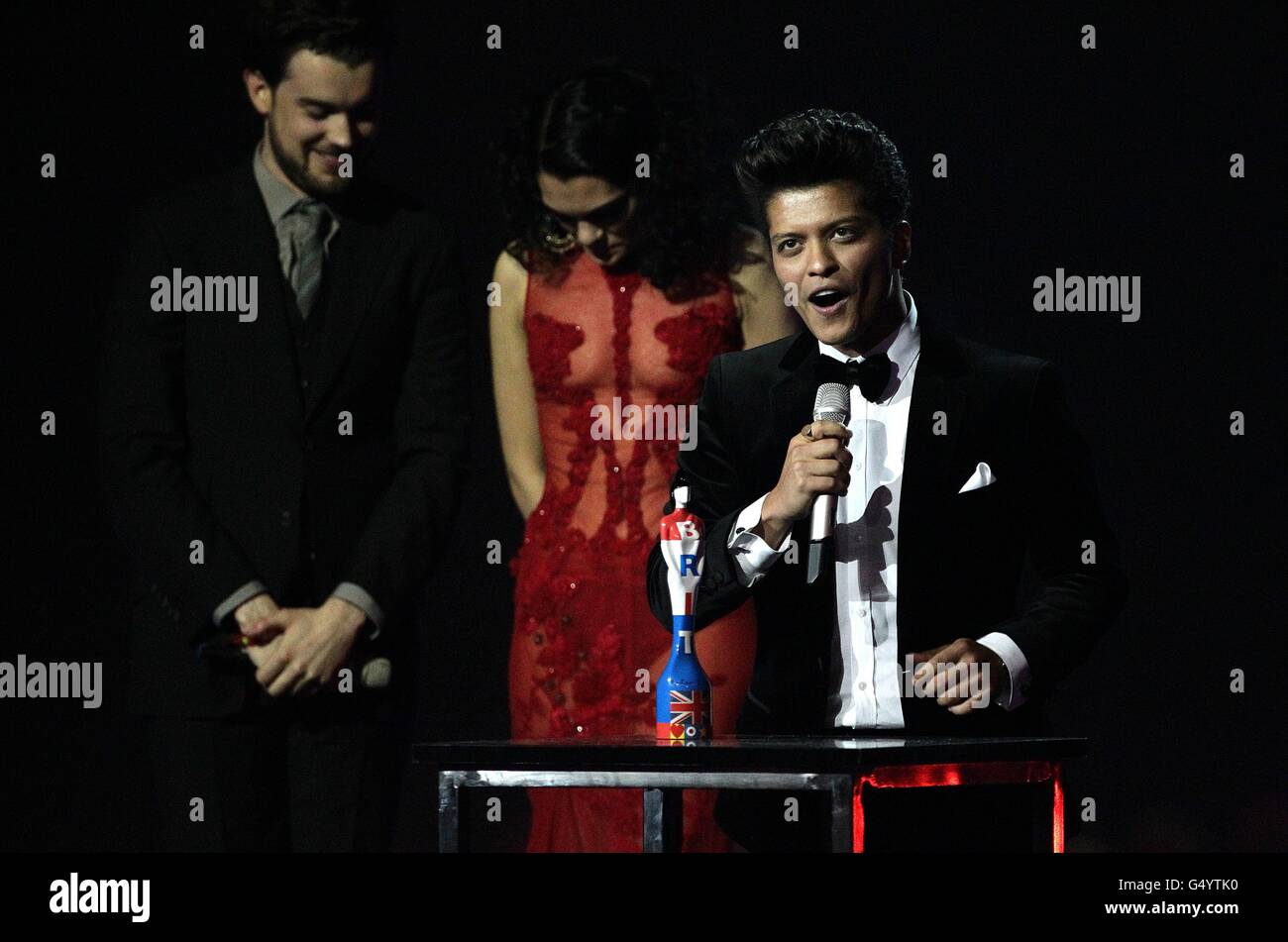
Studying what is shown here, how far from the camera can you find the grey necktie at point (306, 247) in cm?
424

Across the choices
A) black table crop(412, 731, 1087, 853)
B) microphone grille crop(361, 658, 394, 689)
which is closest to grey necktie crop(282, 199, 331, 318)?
microphone grille crop(361, 658, 394, 689)

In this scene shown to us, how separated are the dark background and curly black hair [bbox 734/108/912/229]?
131 centimetres

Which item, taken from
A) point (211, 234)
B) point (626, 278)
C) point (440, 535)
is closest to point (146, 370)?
point (211, 234)

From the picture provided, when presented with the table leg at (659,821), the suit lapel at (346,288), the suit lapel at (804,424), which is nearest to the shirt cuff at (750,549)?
the suit lapel at (804,424)

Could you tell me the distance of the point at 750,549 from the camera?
118 inches

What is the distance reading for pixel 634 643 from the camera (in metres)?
4.29

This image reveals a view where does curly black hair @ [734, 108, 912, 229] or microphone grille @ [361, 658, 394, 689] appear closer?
curly black hair @ [734, 108, 912, 229]

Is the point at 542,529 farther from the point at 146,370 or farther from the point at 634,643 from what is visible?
the point at 146,370

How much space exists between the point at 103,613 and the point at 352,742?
3.37 feet

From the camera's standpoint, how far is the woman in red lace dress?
4273 millimetres

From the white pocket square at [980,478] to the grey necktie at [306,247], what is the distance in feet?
5.54

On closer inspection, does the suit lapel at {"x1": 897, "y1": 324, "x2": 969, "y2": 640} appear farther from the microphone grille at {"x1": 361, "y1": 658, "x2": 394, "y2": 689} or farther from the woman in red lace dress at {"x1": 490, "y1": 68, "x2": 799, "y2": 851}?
the microphone grille at {"x1": 361, "y1": 658, "x2": 394, "y2": 689}

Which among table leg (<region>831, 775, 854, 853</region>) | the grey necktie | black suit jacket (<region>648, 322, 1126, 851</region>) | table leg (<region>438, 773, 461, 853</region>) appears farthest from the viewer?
the grey necktie

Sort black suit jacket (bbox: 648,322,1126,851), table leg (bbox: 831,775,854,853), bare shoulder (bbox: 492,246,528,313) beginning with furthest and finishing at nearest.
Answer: bare shoulder (bbox: 492,246,528,313) < black suit jacket (bbox: 648,322,1126,851) < table leg (bbox: 831,775,854,853)
